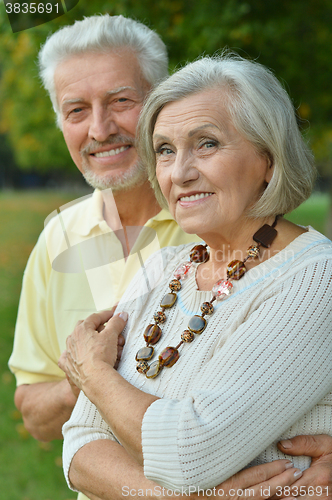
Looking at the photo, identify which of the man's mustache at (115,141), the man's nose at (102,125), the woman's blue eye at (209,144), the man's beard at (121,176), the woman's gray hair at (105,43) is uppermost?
the woman's gray hair at (105,43)

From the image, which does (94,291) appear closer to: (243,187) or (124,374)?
(124,374)

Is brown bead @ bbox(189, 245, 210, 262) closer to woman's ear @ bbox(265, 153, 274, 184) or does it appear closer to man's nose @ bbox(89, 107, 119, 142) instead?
woman's ear @ bbox(265, 153, 274, 184)

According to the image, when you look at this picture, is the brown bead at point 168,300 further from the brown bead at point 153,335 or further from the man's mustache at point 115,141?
the man's mustache at point 115,141

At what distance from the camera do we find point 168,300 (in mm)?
2068

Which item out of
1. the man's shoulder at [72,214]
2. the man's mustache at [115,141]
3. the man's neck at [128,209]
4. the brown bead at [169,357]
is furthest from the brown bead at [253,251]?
the man's shoulder at [72,214]

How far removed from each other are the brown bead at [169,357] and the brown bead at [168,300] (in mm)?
250

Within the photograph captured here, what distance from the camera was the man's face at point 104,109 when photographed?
2611mm

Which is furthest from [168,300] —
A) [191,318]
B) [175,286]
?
[191,318]

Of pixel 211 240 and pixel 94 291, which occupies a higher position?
pixel 211 240

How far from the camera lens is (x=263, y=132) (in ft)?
6.09

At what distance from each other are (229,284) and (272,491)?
70 cm

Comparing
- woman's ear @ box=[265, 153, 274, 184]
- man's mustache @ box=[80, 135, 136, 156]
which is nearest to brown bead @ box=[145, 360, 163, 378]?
woman's ear @ box=[265, 153, 274, 184]

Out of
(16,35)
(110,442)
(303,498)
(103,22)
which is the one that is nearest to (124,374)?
(110,442)

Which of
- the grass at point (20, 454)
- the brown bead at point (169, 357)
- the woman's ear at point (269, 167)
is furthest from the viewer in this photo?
the grass at point (20, 454)
